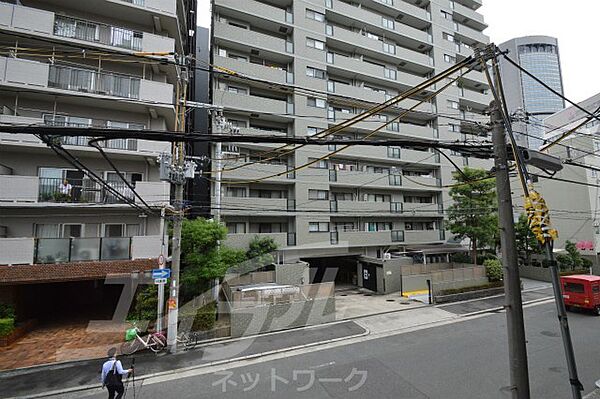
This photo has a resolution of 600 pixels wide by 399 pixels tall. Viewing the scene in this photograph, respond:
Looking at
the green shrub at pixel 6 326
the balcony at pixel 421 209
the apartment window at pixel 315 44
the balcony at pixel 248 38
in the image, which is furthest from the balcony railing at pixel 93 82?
the balcony at pixel 421 209

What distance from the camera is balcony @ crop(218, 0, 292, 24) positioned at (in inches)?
810

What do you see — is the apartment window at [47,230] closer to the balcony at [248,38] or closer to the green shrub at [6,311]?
the green shrub at [6,311]

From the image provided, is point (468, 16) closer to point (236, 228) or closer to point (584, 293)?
point (584, 293)

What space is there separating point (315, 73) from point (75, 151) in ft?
54.7

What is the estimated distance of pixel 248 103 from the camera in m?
20.3

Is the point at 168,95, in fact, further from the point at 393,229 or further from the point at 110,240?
the point at 393,229

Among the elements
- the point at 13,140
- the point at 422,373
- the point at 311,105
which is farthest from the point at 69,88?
the point at 422,373

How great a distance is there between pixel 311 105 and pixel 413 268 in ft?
45.7

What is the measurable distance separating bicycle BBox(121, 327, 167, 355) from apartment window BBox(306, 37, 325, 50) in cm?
2146

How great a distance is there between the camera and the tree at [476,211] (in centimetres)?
2100

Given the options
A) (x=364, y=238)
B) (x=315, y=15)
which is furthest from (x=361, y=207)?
(x=315, y=15)

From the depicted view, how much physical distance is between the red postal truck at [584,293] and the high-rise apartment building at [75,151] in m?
19.3

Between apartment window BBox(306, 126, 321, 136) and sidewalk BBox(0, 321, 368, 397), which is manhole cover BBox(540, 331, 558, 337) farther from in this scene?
apartment window BBox(306, 126, 321, 136)

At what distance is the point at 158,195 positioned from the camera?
13.9m
